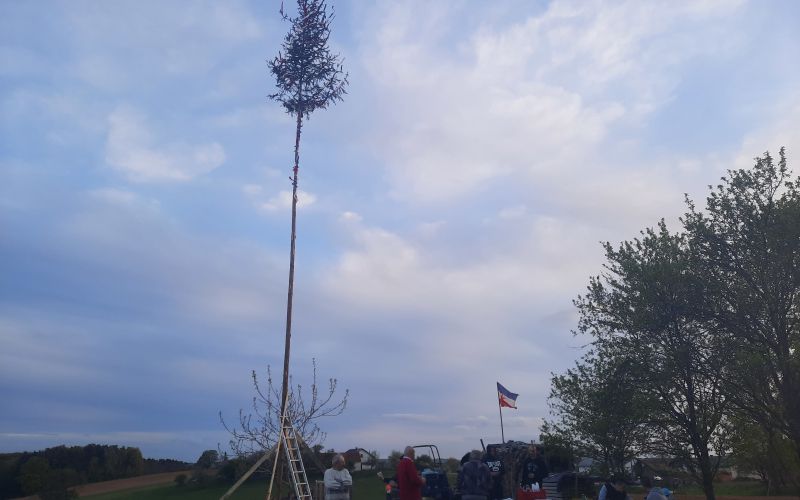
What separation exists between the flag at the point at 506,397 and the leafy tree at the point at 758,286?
9429 millimetres

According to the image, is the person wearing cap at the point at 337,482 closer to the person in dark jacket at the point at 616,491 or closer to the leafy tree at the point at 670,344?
the person in dark jacket at the point at 616,491

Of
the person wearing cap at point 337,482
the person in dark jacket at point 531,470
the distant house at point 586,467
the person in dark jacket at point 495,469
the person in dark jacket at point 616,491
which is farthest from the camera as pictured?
the distant house at point 586,467

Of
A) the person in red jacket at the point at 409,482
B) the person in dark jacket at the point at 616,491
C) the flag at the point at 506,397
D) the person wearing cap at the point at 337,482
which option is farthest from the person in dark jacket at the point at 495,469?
the person in dark jacket at the point at 616,491

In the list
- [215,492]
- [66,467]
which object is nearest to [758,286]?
[215,492]

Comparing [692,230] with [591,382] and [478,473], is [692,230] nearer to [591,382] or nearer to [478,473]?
[591,382]

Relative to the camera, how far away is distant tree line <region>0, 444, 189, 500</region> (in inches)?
1593

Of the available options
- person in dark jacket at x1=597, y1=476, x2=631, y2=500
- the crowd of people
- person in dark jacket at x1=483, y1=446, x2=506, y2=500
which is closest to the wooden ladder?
the crowd of people

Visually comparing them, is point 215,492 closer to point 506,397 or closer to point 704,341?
point 506,397

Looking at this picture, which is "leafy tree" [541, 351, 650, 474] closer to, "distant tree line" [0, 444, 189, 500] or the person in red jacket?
the person in red jacket

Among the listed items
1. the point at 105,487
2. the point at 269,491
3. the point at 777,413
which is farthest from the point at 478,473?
the point at 105,487

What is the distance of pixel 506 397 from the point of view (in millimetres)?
28438

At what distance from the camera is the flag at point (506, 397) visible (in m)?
28.2

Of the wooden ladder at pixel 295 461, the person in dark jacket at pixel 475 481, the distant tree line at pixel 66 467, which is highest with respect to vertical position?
the distant tree line at pixel 66 467

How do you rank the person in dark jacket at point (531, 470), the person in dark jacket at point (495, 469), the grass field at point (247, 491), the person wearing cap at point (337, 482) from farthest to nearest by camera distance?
the grass field at point (247, 491) → the person in dark jacket at point (531, 470) → the person in dark jacket at point (495, 469) → the person wearing cap at point (337, 482)
